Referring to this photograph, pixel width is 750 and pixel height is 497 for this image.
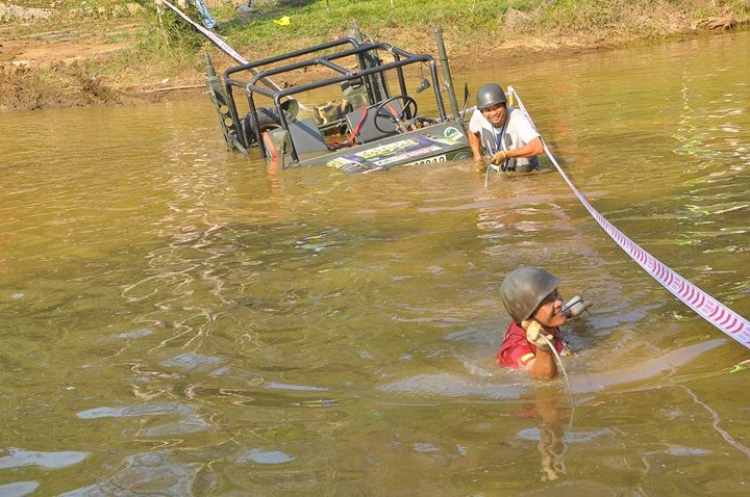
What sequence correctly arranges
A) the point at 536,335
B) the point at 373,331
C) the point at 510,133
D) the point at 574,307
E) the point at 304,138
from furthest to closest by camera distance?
the point at 304,138 < the point at 510,133 < the point at 373,331 < the point at 574,307 < the point at 536,335

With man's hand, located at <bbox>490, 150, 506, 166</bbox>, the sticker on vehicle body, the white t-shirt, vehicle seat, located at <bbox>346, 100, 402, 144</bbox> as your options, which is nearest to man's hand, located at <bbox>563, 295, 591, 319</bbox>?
man's hand, located at <bbox>490, 150, 506, 166</bbox>

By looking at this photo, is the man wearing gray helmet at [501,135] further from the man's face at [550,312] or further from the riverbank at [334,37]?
the riverbank at [334,37]

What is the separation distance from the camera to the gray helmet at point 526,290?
479cm

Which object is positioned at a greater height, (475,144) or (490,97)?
(490,97)

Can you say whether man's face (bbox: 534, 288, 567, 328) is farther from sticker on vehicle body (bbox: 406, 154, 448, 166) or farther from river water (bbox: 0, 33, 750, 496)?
sticker on vehicle body (bbox: 406, 154, 448, 166)

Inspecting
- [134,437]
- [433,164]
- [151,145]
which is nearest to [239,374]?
[134,437]

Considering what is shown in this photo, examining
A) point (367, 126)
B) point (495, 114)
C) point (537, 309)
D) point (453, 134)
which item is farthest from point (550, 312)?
point (367, 126)

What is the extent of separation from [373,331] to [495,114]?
13.5 ft

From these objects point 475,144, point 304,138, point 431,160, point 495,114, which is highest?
point 495,114

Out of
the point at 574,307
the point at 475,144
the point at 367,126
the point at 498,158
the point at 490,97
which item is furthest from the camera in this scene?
the point at 367,126

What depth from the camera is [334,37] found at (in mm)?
22953

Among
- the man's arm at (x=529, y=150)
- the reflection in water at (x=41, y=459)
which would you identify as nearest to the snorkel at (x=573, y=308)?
the reflection in water at (x=41, y=459)

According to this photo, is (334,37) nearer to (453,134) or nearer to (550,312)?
(453,134)

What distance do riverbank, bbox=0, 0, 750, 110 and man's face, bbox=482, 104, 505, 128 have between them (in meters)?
11.2
